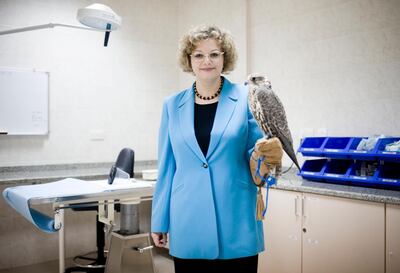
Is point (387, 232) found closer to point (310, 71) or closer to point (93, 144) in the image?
point (310, 71)

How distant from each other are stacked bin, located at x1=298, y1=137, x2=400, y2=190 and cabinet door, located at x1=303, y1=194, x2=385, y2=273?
0.17 metres

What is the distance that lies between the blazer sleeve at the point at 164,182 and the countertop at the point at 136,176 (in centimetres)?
107

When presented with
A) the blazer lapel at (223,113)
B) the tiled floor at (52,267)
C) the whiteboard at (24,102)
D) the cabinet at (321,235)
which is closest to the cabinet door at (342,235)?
the cabinet at (321,235)

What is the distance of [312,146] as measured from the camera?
243 cm

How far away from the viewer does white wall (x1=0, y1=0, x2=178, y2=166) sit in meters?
3.19

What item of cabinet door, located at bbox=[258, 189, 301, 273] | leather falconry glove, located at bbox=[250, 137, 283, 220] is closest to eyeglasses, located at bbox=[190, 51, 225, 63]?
leather falconry glove, located at bbox=[250, 137, 283, 220]

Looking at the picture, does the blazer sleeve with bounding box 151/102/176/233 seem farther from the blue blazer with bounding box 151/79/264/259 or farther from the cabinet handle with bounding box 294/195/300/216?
the cabinet handle with bounding box 294/195/300/216

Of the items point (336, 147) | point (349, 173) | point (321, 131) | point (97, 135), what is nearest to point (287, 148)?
point (349, 173)

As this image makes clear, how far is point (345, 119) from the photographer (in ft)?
8.63

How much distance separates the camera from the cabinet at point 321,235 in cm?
188

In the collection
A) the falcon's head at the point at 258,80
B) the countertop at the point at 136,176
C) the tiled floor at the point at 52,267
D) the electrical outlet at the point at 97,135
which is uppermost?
the falcon's head at the point at 258,80

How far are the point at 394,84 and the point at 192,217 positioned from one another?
179 centimetres

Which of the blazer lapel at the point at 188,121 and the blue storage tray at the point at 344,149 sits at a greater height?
the blazer lapel at the point at 188,121

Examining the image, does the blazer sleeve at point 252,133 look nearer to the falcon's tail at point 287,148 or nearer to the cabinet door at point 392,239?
the falcon's tail at point 287,148
